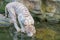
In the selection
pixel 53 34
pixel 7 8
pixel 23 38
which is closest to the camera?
pixel 23 38

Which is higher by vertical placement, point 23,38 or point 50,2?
point 50,2

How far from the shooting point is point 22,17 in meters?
7.23

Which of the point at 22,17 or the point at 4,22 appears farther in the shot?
the point at 4,22

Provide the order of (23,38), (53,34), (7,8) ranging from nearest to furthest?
1. (23,38)
2. (53,34)
3. (7,8)

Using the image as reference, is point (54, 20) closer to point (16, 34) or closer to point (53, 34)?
point (53, 34)

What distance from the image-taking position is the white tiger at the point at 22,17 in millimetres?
7012

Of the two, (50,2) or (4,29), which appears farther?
(50,2)

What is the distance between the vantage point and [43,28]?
750 centimetres

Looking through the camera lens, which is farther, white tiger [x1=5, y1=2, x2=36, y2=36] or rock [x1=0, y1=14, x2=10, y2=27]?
rock [x1=0, y1=14, x2=10, y2=27]

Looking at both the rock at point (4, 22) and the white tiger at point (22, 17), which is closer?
the white tiger at point (22, 17)

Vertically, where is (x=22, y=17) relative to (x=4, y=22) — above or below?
above

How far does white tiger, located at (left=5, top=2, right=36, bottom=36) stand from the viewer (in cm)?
701

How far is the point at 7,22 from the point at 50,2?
1580 mm

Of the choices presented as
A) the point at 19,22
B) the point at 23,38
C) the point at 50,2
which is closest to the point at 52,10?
the point at 50,2
